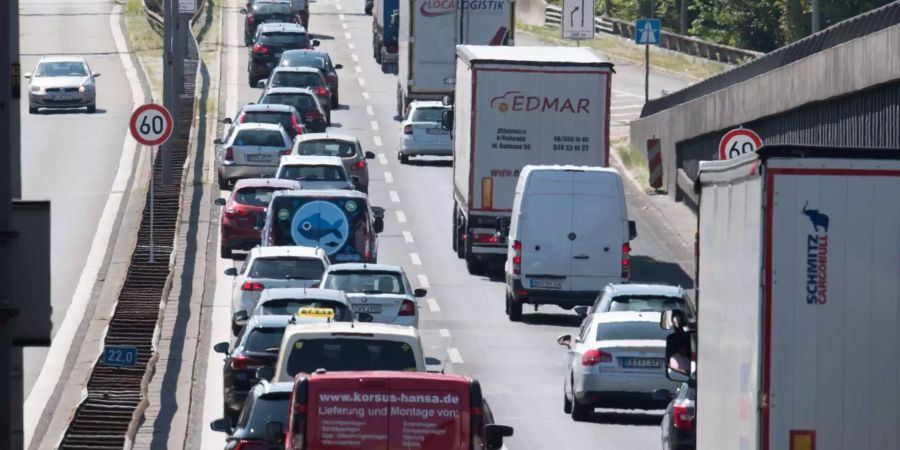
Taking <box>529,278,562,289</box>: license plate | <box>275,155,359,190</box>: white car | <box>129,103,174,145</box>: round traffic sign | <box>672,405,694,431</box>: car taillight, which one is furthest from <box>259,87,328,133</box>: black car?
<box>672,405,694,431</box>: car taillight

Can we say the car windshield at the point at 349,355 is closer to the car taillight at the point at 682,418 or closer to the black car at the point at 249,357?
the car taillight at the point at 682,418

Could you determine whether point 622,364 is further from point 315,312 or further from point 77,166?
point 77,166

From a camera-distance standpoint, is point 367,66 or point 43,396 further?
point 367,66

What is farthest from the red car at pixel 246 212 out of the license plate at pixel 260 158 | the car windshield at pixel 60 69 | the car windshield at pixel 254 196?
the car windshield at pixel 60 69

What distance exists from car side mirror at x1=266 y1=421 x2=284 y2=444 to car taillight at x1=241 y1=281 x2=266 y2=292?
487 inches

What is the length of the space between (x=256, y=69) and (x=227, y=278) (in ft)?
94.6

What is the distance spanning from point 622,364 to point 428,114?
25829 mm

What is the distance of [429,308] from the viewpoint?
3095 centimetres

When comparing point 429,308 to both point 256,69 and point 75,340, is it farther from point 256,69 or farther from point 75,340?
point 256,69

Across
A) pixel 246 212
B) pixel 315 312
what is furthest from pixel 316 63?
pixel 315 312

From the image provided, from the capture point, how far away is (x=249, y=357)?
20.0 meters

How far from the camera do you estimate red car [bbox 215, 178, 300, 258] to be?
33.3 meters

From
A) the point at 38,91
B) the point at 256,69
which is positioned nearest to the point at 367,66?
the point at 256,69

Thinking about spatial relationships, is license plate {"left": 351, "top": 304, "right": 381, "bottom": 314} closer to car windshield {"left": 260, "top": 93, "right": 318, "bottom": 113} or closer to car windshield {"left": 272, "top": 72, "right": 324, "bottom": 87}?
car windshield {"left": 260, "top": 93, "right": 318, "bottom": 113}
